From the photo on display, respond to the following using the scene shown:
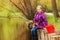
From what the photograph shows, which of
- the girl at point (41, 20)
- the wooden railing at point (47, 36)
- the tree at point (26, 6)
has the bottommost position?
the wooden railing at point (47, 36)

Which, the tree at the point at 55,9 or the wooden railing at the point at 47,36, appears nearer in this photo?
the wooden railing at the point at 47,36

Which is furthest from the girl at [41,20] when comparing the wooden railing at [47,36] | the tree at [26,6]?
the tree at [26,6]

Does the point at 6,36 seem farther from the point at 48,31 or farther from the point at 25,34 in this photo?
the point at 48,31

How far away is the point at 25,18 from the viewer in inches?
168

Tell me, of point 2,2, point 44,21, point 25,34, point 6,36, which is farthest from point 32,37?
point 2,2

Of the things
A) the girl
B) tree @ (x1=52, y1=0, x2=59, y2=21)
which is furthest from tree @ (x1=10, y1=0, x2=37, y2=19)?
the girl

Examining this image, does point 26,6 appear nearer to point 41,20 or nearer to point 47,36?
Result: point 41,20

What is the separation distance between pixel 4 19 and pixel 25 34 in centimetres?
69

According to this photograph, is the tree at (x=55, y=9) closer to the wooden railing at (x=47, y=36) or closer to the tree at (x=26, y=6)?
the tree at (x=26, y=6)

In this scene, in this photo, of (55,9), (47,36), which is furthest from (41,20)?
(55,9)

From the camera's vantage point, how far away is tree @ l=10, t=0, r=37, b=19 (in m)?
4.34

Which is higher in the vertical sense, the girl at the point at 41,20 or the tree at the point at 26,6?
the tree at the point at 26,6

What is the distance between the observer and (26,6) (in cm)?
437

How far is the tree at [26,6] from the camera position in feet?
14.2
